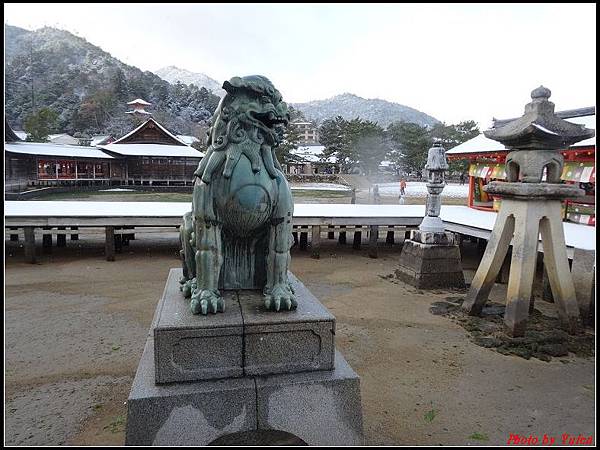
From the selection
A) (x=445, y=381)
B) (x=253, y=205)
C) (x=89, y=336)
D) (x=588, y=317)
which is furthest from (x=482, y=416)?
(x=89, y=336)

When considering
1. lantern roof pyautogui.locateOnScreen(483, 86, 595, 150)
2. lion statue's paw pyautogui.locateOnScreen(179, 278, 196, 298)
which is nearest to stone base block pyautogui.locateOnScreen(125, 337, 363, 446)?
lion statue's paw pyautogui.locateOnScreen(179, 278, 196, 298)

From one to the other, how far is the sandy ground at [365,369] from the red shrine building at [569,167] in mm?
4185

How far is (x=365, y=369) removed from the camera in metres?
4.65

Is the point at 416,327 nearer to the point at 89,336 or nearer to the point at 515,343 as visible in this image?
the point at 515,343

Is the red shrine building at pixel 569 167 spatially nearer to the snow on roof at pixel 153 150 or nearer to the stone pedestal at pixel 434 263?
the stone pedestal at pixel 434 263

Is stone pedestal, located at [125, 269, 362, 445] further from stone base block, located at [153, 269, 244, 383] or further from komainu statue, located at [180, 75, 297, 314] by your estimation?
komainu statue, located at [180, 75, 297, 314]

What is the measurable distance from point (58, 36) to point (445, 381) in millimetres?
108961

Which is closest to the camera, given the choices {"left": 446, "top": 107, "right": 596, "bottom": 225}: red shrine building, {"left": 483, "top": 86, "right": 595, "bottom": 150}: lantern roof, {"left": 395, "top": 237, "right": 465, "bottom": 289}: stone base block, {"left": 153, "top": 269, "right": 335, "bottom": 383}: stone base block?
{"left": 153, "top": 269, "right": 335, "bottom": 383}: stone base block

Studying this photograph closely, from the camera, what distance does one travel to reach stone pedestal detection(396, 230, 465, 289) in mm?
8306

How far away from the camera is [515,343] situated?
5.45 metres

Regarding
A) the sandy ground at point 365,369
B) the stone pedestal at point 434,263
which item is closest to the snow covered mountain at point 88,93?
the sandy ground at point 365,369

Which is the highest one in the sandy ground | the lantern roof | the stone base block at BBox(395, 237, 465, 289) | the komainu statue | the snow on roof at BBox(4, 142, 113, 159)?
the snow on roof at BBox(4, 142, 113, 159)

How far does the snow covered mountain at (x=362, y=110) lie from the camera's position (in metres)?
162

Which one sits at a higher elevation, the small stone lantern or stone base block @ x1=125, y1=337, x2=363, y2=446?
the small stone lantern
